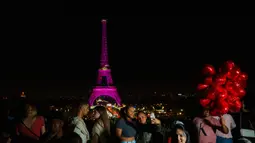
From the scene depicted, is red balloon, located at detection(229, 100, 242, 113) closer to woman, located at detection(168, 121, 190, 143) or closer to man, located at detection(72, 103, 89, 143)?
woman, located at detection(168, 121, 190, 143)

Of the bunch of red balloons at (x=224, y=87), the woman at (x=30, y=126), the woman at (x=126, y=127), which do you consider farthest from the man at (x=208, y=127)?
the woman at (x=30, y=126)

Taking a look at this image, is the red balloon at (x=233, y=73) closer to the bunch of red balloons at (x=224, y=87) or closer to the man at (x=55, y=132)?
the bunch of red balloons at (x=224, y=87)

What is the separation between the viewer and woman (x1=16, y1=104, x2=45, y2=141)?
22.7 ft

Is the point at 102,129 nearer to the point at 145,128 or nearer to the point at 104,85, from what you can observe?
the point at 145,128

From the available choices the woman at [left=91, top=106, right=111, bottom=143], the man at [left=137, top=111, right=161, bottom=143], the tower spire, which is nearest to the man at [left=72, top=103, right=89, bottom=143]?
the woman at [left=91, top=106, right=111, bottom=143]

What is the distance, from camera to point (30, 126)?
704 cm

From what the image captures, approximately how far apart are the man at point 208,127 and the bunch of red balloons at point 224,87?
0.61 feet

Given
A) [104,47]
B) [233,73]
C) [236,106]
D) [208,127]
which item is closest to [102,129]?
[208,127]

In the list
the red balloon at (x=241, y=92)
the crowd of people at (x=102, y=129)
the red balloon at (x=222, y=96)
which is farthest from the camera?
the red balloon at (x=241, y=92)

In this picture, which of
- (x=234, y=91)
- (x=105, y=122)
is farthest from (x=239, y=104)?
(x=105, y=122)

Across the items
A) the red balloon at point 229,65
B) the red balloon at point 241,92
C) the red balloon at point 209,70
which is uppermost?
the red balloon at point 229,65

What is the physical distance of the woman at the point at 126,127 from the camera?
24.3ft

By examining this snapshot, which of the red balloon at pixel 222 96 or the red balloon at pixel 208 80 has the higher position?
the red balloon at pixel 208 80

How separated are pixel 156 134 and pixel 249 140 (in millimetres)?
1992
